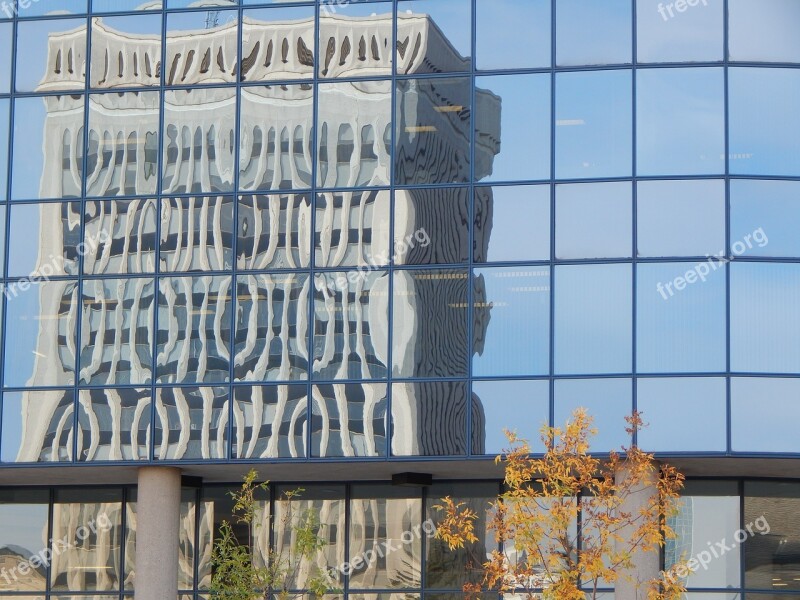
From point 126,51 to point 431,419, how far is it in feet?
33.1

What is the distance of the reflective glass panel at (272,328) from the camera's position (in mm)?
29141

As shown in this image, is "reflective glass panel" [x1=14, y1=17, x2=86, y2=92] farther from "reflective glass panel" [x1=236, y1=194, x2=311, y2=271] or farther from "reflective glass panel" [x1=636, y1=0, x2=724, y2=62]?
"reflective glass panel" [x1=636, y1=0, x2=724, y2=62]

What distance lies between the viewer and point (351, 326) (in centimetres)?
2898

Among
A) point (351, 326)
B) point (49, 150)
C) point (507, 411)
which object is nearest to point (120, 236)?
point (49, 150)

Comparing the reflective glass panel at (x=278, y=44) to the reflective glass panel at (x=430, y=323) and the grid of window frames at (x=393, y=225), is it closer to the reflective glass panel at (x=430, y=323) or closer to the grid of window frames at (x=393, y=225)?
the grid of window frames at (x=393, y=225)

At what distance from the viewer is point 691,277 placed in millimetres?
27781

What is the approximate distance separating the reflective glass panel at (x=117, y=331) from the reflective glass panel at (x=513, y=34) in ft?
27.1

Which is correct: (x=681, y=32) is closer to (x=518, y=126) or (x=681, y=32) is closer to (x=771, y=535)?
(x=518, y=126)

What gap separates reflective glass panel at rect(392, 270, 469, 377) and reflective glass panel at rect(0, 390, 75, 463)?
271 inches

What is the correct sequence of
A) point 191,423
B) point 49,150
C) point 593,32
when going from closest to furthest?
point 593,32 → point 191,423 → point 49,150

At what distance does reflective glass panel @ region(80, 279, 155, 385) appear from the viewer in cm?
2973

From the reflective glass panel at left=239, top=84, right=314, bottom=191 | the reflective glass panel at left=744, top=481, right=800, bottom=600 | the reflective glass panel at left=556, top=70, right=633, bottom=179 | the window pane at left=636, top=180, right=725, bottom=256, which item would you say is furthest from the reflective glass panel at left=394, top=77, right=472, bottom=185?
the reflective glass panel at left=744, top=481, right=800, bottom=600

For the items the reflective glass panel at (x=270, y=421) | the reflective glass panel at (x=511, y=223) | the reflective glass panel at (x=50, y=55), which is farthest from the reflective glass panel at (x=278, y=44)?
the reflective glass panel at (x=270, y=421)

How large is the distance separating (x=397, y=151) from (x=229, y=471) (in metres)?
7.46
